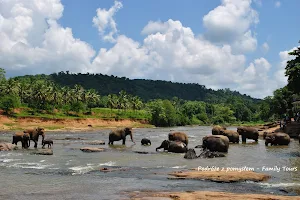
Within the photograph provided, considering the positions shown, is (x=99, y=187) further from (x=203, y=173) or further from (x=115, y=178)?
(x=203, y=173)

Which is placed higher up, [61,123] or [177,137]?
[61,123]

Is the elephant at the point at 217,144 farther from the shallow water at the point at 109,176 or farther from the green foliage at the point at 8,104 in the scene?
the green foliage at the point at 8,104

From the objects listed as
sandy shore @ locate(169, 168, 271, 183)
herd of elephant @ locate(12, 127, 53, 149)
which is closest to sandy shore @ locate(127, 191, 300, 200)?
sandy shore @ locate(169, 168, 271, 183)

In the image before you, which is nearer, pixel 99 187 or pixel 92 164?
pixel 99 187

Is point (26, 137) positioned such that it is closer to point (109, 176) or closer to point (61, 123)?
point (109, 176)

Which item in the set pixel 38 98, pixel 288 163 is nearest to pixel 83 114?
pixel 38 98

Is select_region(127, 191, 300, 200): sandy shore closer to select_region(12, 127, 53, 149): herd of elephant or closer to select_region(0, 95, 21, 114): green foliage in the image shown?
select_region(12, 127, 53, 149): herd of elephant

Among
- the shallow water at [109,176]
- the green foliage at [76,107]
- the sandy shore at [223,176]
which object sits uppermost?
the green foliage at [76,107]

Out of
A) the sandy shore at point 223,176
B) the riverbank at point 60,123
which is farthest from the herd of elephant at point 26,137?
the riverbank at point 60,123

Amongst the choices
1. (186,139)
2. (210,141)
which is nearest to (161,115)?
(186,139)

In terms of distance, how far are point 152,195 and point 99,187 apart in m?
3.32

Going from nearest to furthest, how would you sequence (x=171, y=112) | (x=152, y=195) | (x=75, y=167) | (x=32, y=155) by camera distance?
(x=152, y=195) → (x=75, y=167) → (x=32, y=155) → (x=171, y=112)

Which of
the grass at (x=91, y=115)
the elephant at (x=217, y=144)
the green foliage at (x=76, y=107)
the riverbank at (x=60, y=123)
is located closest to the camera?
the elephant at (x=217, y=144)

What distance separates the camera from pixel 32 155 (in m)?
31.4
